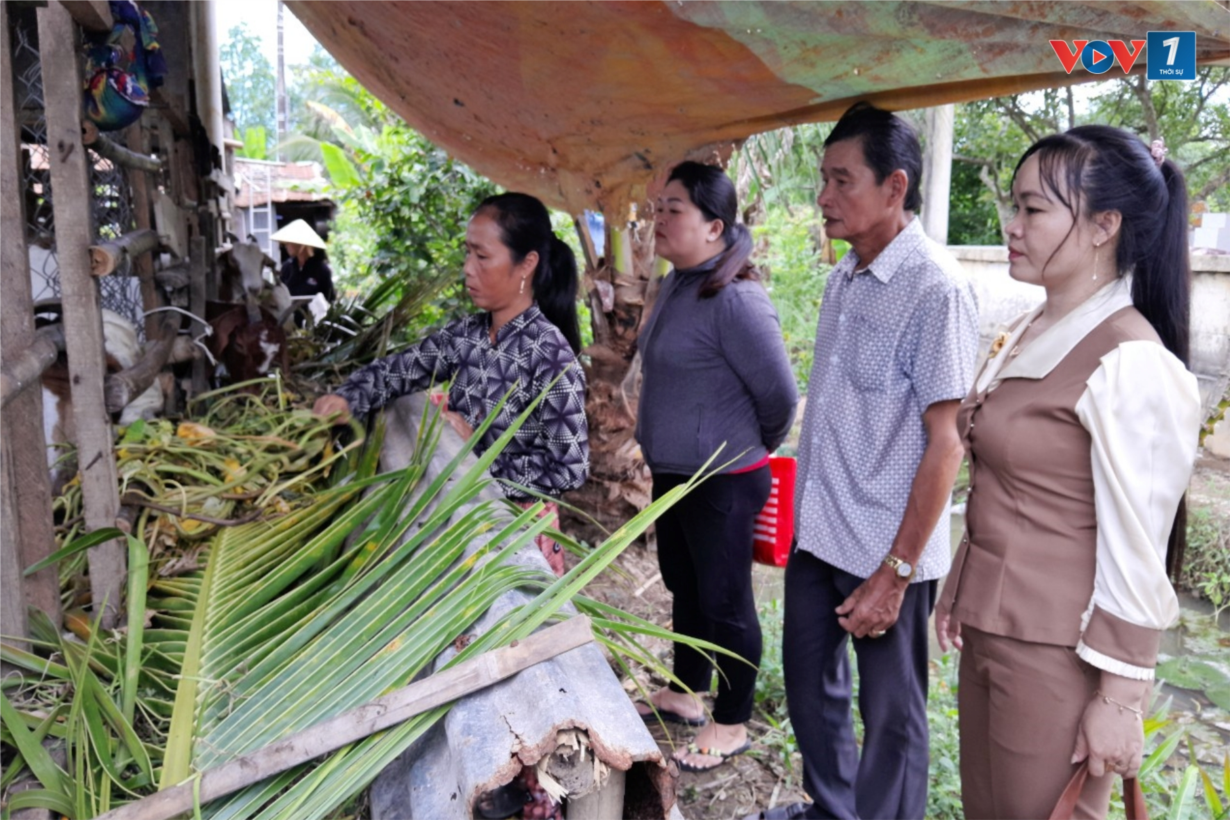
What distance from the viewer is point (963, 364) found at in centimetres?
204

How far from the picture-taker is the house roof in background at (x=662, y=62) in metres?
1.55

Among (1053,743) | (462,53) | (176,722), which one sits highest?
(462,53)

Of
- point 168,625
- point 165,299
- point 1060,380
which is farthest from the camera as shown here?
point 165,299

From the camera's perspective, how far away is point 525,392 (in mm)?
2600

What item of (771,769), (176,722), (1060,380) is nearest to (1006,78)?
(1060,380)

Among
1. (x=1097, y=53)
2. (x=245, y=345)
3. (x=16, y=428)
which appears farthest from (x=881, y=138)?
(x=245, y=345)

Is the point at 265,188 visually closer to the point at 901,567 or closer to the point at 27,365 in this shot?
the point at 27,365

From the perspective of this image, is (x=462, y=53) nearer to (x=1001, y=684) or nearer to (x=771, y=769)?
(x=1001, y=684)

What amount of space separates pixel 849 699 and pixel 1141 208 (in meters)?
1.41

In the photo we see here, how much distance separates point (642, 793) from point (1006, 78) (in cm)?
143

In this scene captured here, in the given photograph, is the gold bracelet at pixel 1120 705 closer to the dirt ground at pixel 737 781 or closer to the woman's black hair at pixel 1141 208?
the woman's black hair at pixel 1141 208

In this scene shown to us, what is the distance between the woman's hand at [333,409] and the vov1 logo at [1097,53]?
2230 mm

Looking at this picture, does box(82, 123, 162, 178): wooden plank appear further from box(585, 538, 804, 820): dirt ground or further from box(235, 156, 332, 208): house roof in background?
box(235, 156, 332, 208): house roof in background

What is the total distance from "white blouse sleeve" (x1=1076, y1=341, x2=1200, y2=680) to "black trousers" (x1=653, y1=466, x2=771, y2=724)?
135cm
